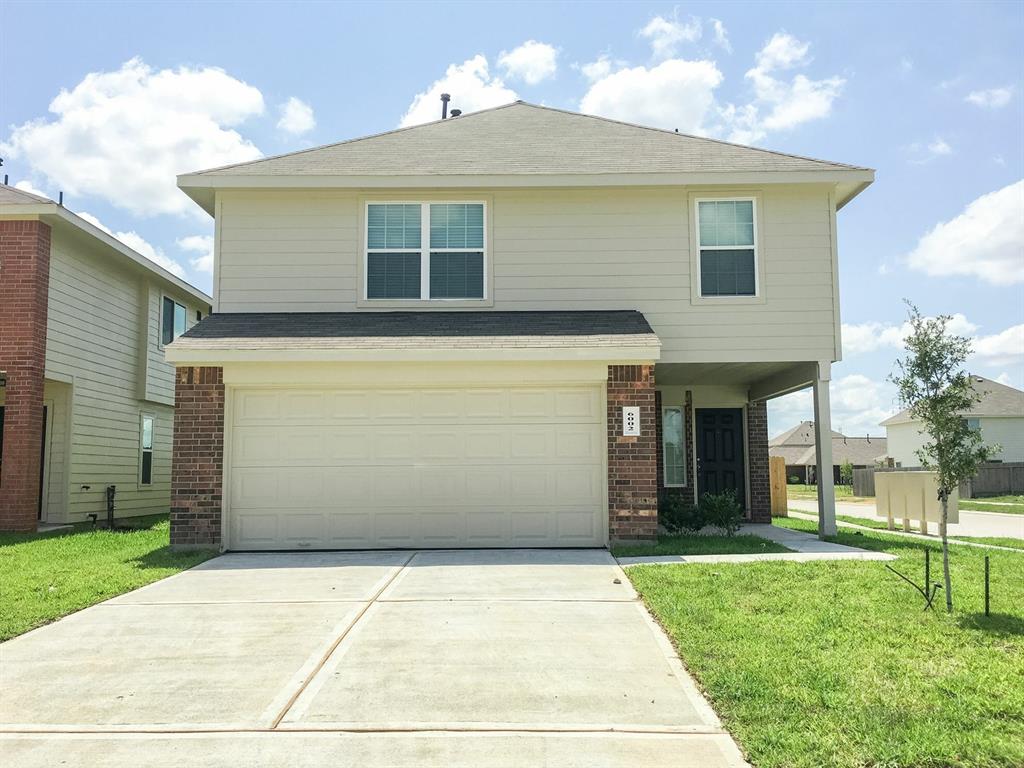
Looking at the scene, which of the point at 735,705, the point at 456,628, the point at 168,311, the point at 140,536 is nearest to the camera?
the point at 735,705

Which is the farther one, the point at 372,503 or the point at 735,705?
the point at 372,503

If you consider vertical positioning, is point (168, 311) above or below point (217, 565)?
above

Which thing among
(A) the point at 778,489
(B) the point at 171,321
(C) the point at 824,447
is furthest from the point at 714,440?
(B) the point at 171,321

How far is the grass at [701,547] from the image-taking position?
10.0m

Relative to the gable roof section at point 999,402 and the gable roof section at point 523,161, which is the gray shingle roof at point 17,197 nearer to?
the gable roof section at point 523,161

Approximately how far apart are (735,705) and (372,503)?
6.89 m

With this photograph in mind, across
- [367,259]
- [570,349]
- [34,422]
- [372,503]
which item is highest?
[367,259]

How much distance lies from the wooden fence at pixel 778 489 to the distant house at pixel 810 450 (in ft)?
125

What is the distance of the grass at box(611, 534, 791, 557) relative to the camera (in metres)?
10.0

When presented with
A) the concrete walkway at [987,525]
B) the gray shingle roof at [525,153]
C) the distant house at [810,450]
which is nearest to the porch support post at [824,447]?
the gray shingle roof at [525,153]

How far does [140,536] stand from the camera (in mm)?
12891

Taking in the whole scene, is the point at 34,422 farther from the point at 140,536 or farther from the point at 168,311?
the point at 168,311

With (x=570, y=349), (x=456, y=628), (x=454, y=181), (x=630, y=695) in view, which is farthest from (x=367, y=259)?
(x=630, y=695)

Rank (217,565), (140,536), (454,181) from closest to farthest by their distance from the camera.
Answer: (217,565) < (454,181) < (140,536)
